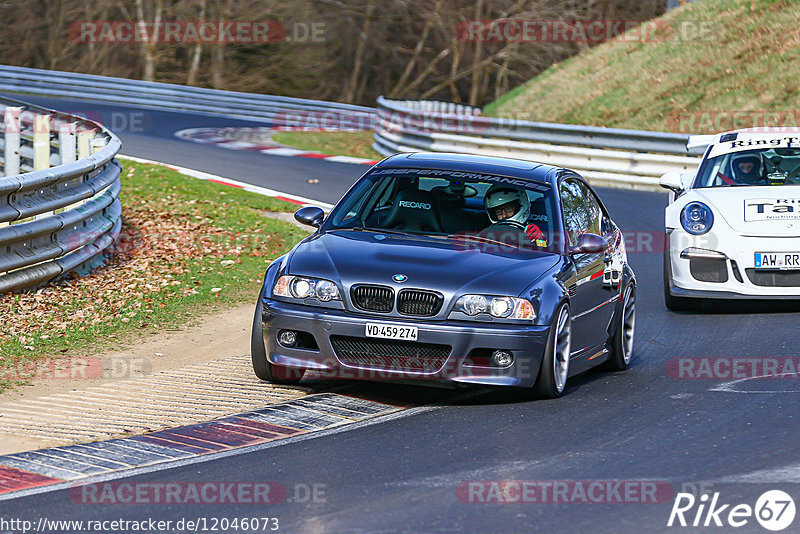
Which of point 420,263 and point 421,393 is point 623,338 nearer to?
point 421,393

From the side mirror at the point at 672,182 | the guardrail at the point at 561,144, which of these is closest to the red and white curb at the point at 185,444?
the side mirror at the point at 672,182

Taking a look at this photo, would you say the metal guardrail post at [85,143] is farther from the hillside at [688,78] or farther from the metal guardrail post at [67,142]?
the hillside at [688,78]

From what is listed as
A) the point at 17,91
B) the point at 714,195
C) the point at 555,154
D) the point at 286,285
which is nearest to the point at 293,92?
the point at 17,91

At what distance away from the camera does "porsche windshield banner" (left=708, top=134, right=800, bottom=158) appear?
37.6 feet

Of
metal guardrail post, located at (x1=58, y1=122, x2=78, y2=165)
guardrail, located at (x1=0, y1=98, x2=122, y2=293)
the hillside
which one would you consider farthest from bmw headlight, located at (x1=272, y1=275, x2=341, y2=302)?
the hillside

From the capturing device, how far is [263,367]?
24.8ft

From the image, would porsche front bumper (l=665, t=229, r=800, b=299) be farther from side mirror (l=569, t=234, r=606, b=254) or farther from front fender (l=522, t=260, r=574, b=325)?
front fender (l=522, t=260, r=574, b=325)

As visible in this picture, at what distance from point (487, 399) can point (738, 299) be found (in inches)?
161

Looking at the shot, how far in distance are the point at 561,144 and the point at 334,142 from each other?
641cm

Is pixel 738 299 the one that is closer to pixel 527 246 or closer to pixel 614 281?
pixel 614 281

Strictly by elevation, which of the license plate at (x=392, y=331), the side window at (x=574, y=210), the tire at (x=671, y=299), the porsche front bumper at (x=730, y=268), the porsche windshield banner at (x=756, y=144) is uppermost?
the porsche windshield banner at (x=756, y=144)

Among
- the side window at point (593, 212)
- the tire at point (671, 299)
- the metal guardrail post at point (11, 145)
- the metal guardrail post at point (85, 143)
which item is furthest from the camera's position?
the metal guardrail post at point (11, 145)

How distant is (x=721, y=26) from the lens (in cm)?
3106

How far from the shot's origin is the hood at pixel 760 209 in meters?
10.4
